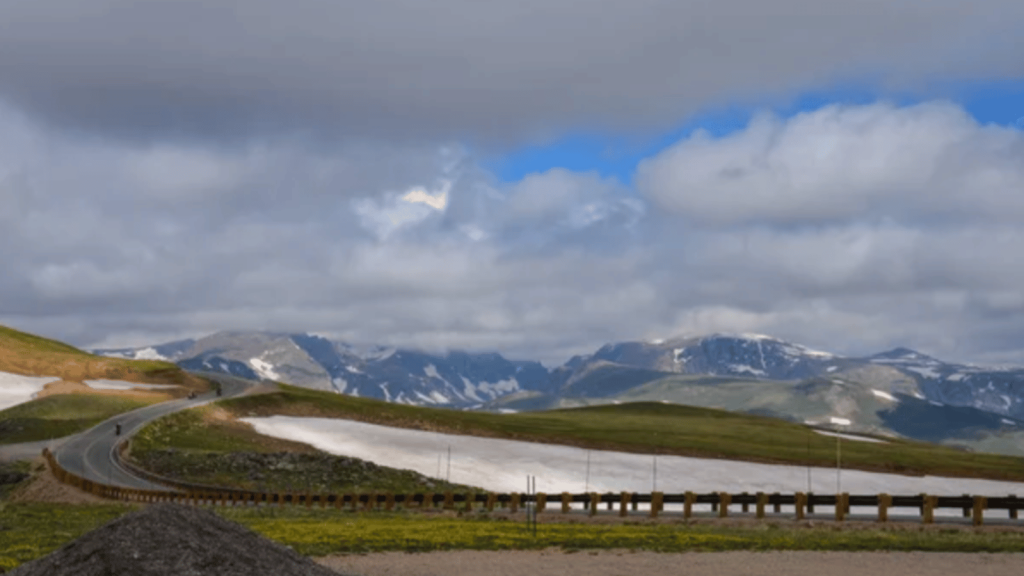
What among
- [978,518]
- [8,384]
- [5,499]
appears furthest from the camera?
[8,384]

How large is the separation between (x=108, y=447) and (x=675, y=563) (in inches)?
3222

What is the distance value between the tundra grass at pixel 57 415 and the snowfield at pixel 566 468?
842 inches

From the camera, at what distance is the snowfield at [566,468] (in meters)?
94.1

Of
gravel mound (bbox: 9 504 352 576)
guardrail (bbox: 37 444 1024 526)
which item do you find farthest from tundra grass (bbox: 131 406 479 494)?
gravel mound (bbox: 9 504 352 576)

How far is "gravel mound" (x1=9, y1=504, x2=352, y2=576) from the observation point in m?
18.6

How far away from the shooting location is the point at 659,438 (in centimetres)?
13575

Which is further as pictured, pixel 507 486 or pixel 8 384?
pixel 8 384

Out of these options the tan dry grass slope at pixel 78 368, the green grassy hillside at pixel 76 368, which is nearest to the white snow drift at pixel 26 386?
the tan dry grass slope at pixel 78 368

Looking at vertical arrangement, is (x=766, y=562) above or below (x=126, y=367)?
below

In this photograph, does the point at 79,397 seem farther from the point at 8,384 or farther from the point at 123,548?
the point at 123,548

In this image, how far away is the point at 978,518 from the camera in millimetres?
45969

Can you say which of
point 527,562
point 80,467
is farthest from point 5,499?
point 527,562

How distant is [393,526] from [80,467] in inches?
2105

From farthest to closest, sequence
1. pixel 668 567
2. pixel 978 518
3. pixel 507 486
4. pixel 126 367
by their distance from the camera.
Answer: pixel 126 367, pixel 507 486, pixel 978 518, pixel 668 567
